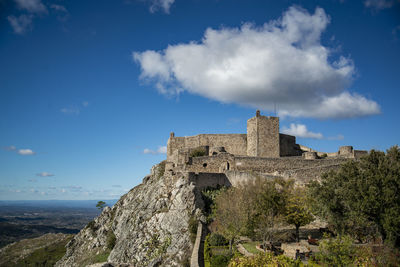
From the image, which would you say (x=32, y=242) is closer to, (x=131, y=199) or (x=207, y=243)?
(x=131, y=199)

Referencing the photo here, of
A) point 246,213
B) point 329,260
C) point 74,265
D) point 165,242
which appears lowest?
point 74,265

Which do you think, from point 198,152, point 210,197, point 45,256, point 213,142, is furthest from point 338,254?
point 45,256

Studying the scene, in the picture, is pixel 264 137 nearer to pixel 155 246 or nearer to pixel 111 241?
pixel 155 246

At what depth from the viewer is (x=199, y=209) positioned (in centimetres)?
2953

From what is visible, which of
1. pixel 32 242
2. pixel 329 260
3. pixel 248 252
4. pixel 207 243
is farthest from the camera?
pixel 32 242

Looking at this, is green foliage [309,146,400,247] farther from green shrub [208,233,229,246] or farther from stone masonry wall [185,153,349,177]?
stone masonry wall [185,153,349,177]

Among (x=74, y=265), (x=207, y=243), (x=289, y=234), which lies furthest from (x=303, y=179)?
(x=74, y=265)

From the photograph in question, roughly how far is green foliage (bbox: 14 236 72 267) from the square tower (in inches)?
2658

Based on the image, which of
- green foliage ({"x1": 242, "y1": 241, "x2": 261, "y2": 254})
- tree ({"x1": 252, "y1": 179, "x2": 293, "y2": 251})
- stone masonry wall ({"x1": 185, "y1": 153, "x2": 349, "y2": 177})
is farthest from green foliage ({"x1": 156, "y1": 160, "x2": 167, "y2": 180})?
tree ({"x1": 252, "y1": 179, "x2": 293, "y2": 251})

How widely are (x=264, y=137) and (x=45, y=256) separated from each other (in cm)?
7922

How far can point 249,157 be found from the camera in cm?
3628

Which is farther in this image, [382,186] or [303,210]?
[303,210]

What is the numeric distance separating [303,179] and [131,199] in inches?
1020

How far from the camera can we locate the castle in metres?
32.0
